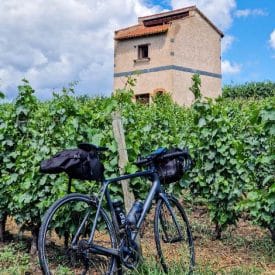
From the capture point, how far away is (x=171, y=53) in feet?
96.6

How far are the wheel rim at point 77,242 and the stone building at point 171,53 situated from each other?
929 inches

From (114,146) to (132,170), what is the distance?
28 centimetres

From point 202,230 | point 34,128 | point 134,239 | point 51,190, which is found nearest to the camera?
point 134,239

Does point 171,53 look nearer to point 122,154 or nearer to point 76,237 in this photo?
point 122,154

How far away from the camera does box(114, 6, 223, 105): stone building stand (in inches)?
1166

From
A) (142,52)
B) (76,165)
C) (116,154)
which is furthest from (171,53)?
(76,165)

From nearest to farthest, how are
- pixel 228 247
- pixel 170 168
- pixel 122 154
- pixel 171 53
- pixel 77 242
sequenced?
pixel 77 242
pixel 170 168
pixel 122 154
pixel 228 247
pixel 171 53

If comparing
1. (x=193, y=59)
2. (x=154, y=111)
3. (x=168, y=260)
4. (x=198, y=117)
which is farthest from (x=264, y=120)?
(x=193, y=59)

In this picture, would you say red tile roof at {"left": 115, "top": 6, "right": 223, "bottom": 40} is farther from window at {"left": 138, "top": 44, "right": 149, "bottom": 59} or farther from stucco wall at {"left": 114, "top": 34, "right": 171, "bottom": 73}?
window at {"left": 138, "top": 44, "right": 149, "bottom": 59}

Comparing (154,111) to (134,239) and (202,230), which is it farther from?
(134,239)

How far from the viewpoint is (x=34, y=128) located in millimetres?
5543

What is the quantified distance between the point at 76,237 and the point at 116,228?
1.45ft

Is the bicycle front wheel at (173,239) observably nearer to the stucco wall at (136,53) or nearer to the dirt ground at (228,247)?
the dirt ground at (228,247)

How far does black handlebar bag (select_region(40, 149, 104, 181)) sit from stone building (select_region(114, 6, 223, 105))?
2451 centimetres
